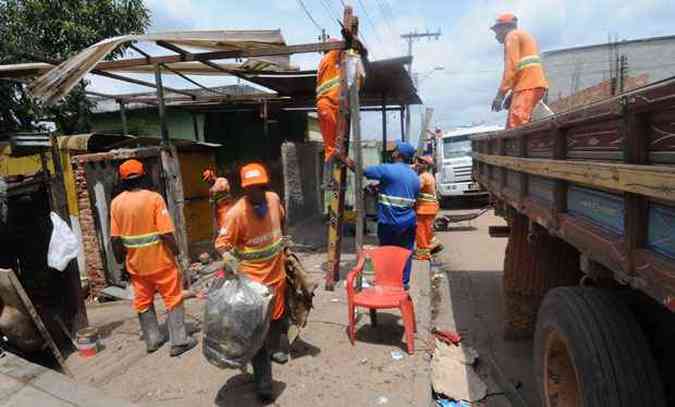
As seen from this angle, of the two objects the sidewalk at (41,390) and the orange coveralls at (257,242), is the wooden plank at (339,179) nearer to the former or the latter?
the orange coveralls at (257,242)

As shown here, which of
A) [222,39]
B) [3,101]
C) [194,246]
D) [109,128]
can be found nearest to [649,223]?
[222,39]

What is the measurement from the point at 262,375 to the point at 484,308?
3308 mm

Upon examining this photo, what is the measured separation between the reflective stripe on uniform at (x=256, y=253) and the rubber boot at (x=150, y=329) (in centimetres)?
139

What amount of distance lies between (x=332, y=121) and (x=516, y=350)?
2881 millimetres

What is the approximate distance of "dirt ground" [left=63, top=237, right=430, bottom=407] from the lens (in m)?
3.08

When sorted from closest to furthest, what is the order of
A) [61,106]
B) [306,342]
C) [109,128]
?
[306,342], [61,106], [109,128]

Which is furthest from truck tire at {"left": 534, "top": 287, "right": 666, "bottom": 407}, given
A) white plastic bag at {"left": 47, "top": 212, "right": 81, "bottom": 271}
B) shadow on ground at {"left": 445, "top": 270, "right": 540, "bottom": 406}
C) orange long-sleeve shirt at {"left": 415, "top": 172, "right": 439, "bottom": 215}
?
orange long-sleeve shirt at {"left": 415, "top": 172, "right": 439, "bottom": 215}

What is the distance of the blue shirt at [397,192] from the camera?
14.9 ft

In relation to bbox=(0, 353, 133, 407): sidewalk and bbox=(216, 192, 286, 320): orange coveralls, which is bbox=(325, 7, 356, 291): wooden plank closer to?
bbox=(216, 192, 286, 320): orange coveralls

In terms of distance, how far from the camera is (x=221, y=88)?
50.3ft

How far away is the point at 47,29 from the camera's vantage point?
26.0 ft

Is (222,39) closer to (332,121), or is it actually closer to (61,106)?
(332,121)

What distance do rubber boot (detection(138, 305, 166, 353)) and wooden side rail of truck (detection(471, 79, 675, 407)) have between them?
3.15 metres

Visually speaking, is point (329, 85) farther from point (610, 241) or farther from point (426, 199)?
point (610, 241)
